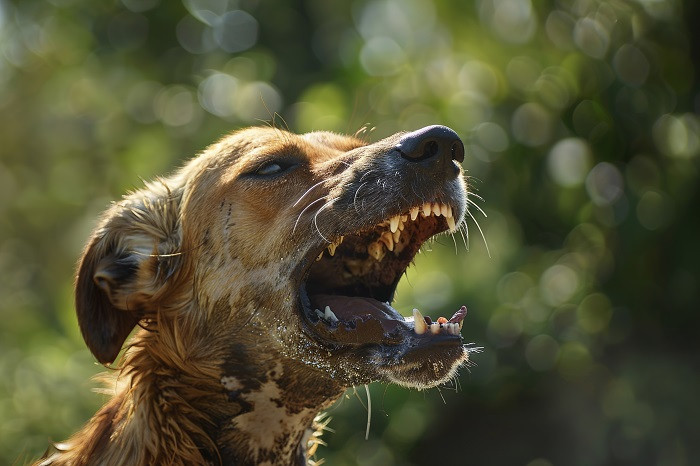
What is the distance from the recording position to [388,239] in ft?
12.7

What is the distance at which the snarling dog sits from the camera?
3.43 meters

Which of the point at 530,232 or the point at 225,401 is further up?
the point at 225,401

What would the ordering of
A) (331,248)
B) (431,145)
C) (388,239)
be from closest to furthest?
(431,145) → (331,248) → (388,239)

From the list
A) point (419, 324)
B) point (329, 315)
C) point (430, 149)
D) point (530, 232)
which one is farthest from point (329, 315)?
point (530, 232)

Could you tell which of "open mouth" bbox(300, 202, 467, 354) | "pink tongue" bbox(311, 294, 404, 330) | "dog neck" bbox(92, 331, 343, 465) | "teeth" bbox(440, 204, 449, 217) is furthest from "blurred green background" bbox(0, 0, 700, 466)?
"dog neck" bbox(92, 331, 343, 465)

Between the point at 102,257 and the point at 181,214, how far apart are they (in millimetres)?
386

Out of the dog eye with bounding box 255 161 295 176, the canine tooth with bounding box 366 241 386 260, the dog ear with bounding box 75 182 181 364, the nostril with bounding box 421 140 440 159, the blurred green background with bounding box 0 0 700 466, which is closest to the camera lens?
the nostril with bounding box 421 140 440 159

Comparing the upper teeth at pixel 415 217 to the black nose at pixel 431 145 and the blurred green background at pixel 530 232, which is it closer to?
the black nose at pixel 431 145

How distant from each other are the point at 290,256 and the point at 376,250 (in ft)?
1.58

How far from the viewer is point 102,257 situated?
3.80 metres

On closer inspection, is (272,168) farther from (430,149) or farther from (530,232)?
(530,232)

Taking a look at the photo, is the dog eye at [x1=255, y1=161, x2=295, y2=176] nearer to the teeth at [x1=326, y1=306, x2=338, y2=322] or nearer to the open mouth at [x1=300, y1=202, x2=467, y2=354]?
the open mouth at [x1=300, y1=202, x2=467, y2=354]

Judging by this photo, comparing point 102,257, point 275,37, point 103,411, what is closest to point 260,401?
point 103,411

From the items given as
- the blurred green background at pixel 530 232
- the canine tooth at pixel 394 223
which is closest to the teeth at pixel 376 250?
the canine tooth at pixel 394 223
